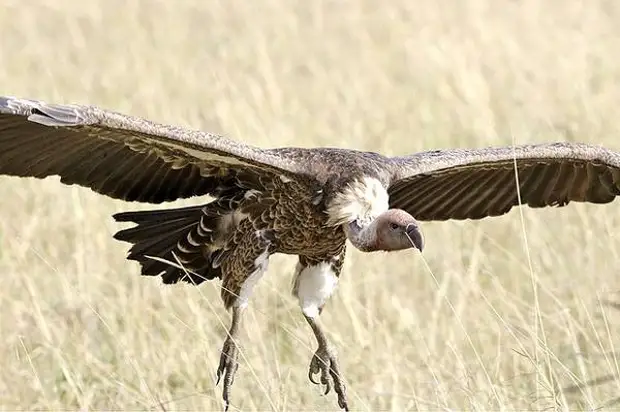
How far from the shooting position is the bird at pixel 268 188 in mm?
6746

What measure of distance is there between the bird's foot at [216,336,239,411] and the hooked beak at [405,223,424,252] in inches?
42.8

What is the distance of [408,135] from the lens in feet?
39.1

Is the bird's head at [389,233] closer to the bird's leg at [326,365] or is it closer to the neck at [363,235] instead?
the neck at [363,235]

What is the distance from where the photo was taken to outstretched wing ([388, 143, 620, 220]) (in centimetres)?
770

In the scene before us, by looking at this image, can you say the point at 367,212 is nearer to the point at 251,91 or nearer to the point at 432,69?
the point at 251,91

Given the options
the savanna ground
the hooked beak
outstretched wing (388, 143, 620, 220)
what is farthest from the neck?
outstretched wing (388, 143, 620, 220)

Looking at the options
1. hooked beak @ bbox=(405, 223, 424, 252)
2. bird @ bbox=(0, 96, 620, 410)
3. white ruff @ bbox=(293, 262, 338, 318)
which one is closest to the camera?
hooked beak @ bbox=(405, 223, 424, 252)

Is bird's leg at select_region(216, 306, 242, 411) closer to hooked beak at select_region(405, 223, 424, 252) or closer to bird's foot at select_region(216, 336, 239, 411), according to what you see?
bird's foot at select_region(216, 336, 239, 411)

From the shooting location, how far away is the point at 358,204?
6.96 metres

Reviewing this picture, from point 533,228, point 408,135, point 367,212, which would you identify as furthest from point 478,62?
point 367,212

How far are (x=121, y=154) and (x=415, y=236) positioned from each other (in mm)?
1454

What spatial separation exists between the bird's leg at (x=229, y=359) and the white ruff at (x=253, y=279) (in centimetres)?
4

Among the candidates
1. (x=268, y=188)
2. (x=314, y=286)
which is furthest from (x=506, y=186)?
(x=268, y=188)

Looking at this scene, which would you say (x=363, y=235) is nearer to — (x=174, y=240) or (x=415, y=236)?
(x=415, y=236)
